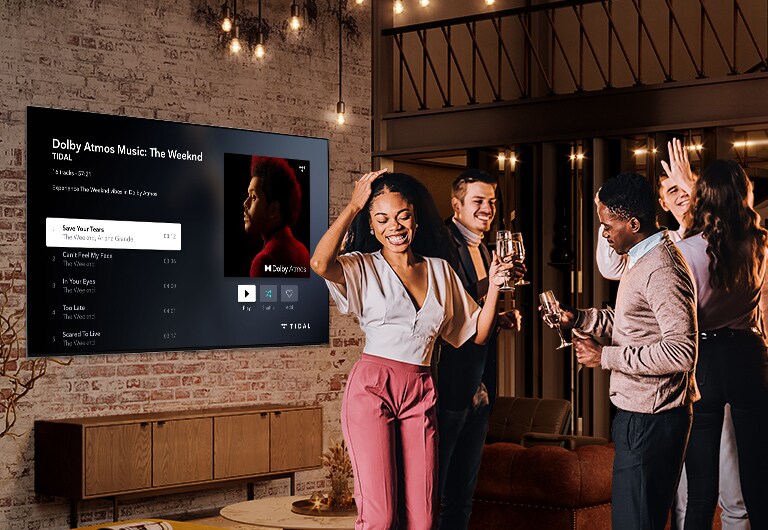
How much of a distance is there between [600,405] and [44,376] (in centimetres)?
390

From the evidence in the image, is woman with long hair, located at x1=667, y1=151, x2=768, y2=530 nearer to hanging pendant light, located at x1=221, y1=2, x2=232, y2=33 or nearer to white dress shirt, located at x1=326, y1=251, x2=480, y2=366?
white dress shirt, located at x1=326, y1=251, x2=480, y2=366

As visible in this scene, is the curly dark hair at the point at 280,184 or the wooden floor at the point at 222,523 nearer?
the wooden floor at the point at 222,523

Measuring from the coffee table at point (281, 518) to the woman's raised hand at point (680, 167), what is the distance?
2.67 meters

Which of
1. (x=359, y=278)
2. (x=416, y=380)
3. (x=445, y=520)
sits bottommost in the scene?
(x=445, y=520)

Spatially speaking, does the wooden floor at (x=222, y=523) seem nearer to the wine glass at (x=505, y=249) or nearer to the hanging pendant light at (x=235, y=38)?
the hanging pendant light at (x=235, y=38)

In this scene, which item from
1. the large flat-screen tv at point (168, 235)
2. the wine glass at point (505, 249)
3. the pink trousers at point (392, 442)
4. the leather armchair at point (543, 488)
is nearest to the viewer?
the pink trousers at point (392, 442)

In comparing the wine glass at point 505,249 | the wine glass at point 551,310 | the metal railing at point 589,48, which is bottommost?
the wine glass at point 551,310

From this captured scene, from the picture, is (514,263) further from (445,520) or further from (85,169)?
(85,169)

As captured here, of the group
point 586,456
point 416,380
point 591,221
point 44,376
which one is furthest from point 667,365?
point 44,376

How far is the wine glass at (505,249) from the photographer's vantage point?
14.8ft

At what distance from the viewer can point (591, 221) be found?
26.5 feet

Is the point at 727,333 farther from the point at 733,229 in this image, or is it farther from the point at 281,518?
the point at 281,518

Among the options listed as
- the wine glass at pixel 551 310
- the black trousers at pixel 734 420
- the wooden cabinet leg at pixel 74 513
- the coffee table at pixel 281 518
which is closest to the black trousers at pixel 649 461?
the black trousers at pixel 734 420

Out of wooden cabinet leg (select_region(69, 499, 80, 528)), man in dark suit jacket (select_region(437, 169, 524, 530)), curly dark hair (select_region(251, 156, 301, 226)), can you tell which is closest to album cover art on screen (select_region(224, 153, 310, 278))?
curly dark hair (select_region(251, 156, 301, 226))
